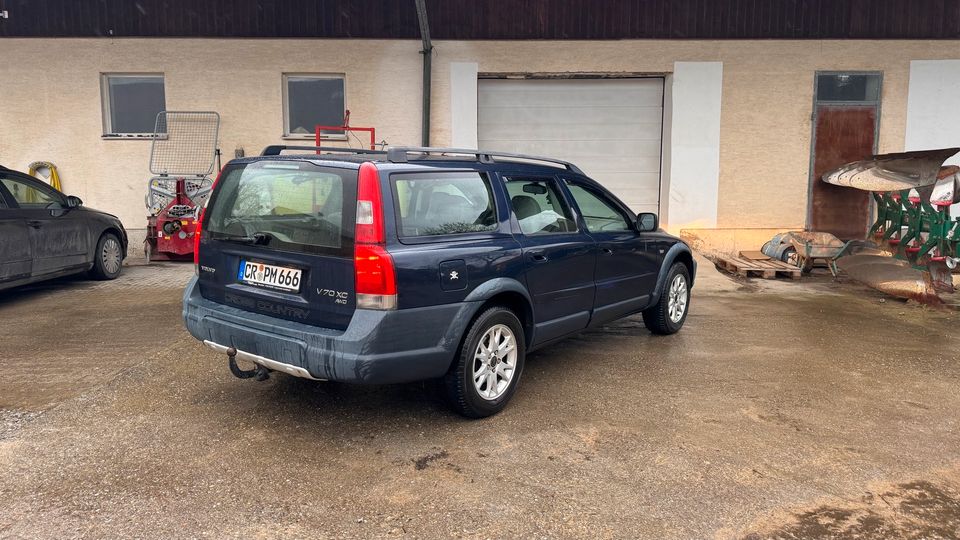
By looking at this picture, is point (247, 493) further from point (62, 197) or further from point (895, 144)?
point (895, 144)

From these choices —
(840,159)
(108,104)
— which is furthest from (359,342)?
(840,159)

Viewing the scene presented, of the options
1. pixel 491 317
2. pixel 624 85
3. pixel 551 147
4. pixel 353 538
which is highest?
pixel 624 85

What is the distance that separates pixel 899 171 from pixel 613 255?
584 cm

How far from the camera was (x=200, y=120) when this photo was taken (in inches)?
448

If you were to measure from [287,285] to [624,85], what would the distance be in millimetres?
9335

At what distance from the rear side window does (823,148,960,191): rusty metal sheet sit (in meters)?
6.72

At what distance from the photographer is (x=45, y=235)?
25.1 feet

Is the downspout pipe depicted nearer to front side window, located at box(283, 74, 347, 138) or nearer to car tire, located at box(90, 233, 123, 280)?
front side window, located at box(283, 74, 347, 138)

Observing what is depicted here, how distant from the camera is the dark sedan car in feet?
23.5

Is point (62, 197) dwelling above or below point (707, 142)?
below

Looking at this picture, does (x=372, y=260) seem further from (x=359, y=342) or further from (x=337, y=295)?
(x=359, y=342)

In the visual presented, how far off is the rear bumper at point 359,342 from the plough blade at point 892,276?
654 centimetres

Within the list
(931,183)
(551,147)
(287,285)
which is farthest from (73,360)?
(931,183)

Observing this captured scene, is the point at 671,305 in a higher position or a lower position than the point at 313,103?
lower
